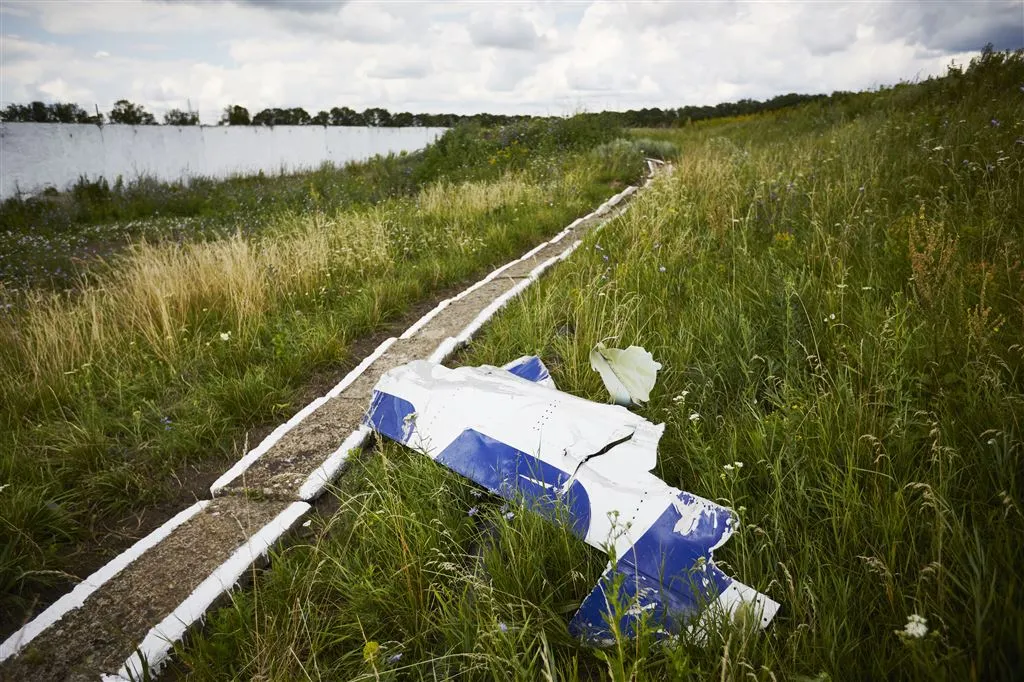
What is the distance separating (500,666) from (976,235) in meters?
3.94

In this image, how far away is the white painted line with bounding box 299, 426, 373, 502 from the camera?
2636mm

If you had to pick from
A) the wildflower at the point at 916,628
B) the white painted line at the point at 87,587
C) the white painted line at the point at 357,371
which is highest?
the wildflower at the point at 916,628

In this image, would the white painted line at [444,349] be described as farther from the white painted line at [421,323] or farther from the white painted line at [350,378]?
the white painted line at [421,323]

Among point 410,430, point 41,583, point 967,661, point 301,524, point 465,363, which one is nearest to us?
point 967,661

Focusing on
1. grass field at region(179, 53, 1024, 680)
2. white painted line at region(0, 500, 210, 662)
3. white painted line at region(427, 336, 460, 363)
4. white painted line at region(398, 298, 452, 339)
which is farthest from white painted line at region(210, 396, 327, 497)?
white painted line at region(398, 298, 452, 339)

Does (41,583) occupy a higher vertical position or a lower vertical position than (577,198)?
lower

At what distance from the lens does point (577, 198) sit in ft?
29.8

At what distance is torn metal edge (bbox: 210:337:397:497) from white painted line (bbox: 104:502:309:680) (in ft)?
1.52

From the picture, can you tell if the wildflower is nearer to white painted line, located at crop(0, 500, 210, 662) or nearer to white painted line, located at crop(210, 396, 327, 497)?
white painted line, located at crop(210, 396, 327, 497)

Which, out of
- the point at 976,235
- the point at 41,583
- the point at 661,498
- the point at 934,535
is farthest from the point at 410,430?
the point at 976,235

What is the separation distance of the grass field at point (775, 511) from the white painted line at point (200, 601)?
0.10m

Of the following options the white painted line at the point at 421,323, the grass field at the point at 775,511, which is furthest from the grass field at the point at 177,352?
the grass field at the point at 775,511

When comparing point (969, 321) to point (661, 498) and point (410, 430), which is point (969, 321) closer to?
point (661, 498)

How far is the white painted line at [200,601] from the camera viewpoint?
185 centimetres
